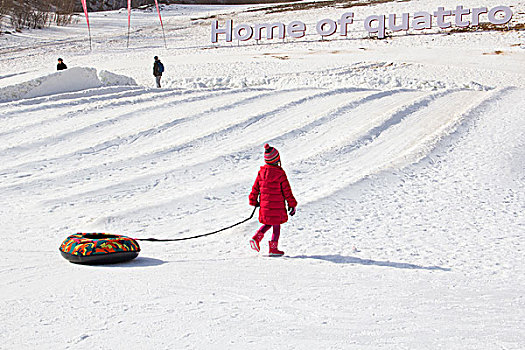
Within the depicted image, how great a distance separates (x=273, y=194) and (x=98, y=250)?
1.68m

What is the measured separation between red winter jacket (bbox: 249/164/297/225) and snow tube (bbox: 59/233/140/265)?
1.24 m

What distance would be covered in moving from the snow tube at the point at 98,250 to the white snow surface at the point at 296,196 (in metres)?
0.11

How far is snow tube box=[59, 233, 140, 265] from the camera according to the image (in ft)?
16.7

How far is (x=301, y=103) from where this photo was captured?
13828mm

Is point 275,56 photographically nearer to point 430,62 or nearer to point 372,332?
point 430,62

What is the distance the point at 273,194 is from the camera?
542cm

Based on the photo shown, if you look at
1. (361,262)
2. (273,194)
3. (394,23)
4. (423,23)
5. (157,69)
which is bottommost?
(361,262)

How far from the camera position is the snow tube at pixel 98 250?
510 cm

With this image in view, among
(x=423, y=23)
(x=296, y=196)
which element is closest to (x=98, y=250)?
(x=296, y=196)

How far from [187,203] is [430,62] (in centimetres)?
1418

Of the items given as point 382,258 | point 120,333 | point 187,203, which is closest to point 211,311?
point 120,333

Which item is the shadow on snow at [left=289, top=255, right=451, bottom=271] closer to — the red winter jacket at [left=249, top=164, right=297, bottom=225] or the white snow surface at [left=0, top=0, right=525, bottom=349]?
the white snow surface at [left=0, top=0, right=525, bottom=349]

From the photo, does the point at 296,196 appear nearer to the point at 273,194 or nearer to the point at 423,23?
the point at 273,194

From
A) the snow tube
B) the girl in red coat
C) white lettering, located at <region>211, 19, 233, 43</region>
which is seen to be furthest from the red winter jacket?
white lettering, located at <region>211, 19, 233, 43</region>
